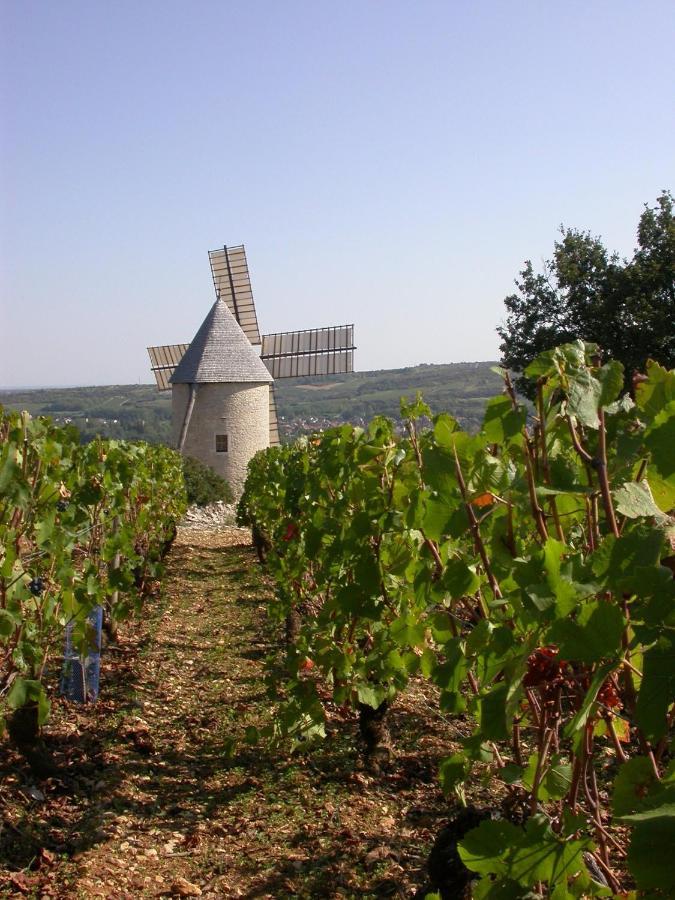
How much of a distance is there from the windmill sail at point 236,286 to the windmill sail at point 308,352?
80 cm

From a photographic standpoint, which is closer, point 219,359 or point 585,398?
point 585,398

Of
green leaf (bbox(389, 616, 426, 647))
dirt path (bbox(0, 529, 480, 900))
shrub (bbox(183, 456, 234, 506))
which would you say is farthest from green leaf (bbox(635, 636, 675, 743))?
shrub (bbox(183, 456, 234, 506))

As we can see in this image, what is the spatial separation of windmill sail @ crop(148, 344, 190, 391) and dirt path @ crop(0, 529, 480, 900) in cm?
2846

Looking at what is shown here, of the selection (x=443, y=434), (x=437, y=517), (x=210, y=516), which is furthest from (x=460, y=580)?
(x=210, y=516)

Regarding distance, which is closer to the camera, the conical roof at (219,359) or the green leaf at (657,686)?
the green leaf at (657,686)

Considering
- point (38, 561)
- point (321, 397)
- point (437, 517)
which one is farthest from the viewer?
point (321, 397)

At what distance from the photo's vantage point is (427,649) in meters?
3.04

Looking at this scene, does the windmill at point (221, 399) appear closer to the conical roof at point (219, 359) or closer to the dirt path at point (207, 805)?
the conical roof at point (219, 359)

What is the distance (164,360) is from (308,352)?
18.5 ft

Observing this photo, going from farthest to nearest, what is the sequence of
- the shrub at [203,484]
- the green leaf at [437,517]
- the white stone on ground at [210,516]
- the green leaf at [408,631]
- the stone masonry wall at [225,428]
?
the stone masonry wall at [225,428] → the shrub at [203,484] → the white stone on ground at [210,516] → the green leaf at [408,631] → the green leaf at [437,517]

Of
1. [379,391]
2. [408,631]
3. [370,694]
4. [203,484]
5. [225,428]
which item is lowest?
[203,484]

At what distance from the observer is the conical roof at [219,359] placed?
2584 cm

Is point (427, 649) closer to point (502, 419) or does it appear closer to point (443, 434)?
point (443, 434)

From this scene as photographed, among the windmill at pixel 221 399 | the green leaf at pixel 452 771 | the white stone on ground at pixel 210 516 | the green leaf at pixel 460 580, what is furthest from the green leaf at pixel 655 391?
the windmill at pixel 221 399
